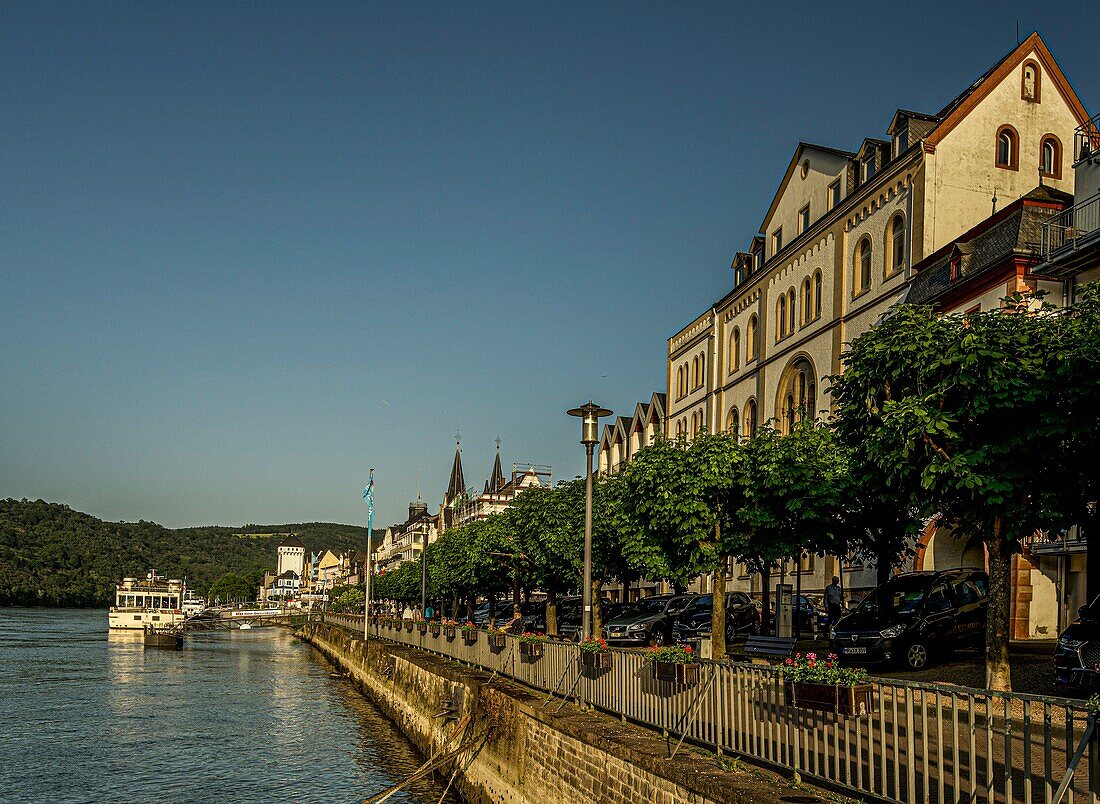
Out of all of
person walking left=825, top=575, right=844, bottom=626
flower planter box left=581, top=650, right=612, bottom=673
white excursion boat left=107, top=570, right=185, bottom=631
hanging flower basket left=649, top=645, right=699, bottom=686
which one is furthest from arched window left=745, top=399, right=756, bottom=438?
white excursion boat left=107, top=570, right=185, bottom=631

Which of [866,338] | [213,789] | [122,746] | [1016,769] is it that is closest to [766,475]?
[866,338]

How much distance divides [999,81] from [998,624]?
2706cm

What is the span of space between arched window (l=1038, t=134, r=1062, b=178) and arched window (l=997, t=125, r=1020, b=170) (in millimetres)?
958

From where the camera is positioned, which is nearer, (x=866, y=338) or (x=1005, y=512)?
(x=1005, y=512)

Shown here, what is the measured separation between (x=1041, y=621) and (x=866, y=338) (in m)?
16.4

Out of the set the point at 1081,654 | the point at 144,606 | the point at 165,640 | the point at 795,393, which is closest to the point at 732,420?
the point at 795,393

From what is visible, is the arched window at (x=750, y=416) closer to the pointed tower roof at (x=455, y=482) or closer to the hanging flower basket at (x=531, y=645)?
the hanging flower basket at (x=531, y=645)

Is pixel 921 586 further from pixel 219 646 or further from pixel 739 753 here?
pixel 219 646

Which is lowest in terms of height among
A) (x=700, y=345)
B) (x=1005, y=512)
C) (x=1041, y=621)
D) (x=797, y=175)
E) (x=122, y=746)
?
(x=122, y=746)

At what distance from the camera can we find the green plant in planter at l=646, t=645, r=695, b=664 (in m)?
12.6

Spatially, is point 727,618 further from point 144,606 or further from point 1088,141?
point 144,606

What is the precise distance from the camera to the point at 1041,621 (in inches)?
1177

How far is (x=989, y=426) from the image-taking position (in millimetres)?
16734

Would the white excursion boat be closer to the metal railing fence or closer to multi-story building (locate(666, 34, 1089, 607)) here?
multi-story building (locate(666, 34, 1089, 607))
